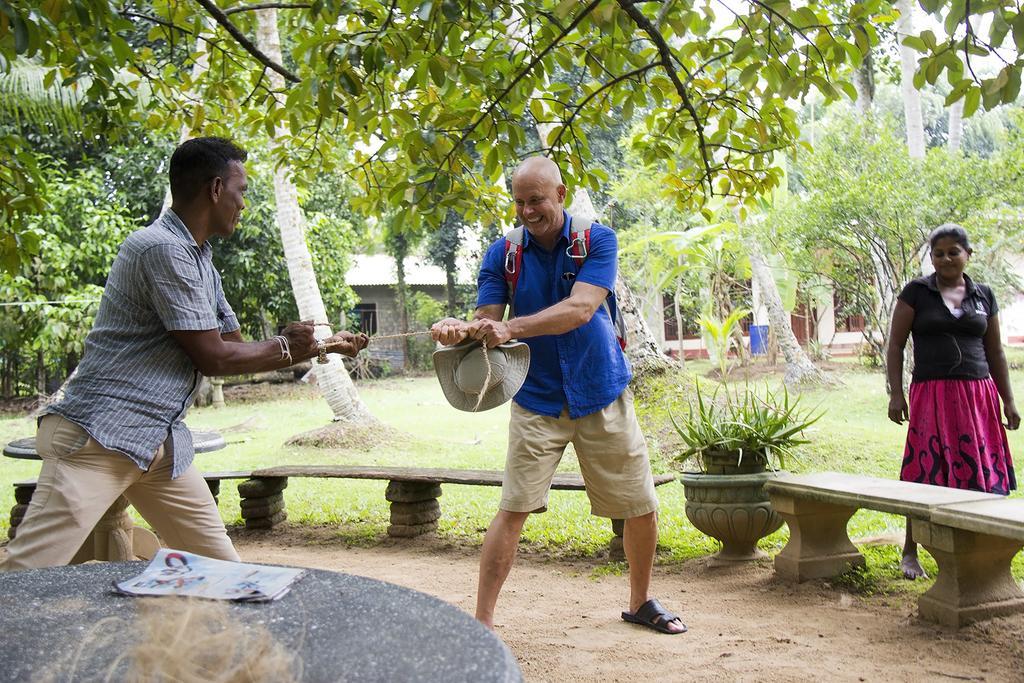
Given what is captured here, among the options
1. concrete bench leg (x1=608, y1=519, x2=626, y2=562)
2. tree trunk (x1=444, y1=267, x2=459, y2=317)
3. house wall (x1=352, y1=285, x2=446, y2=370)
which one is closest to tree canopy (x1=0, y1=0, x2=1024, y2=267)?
concrete bench leg (x1=608, y1=519, x2=626, y2=562)

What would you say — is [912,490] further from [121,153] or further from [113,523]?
[121,153]

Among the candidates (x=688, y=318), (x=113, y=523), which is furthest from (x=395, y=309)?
(x=113, y=523)

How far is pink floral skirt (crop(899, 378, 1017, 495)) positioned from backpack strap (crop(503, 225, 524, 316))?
2.21 m

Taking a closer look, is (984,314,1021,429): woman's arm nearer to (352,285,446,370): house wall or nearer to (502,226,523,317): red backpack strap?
(502,226,523,317): red backpack strap

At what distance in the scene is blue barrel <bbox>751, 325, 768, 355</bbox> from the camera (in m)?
22.1

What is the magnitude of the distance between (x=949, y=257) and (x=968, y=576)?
5.13ft

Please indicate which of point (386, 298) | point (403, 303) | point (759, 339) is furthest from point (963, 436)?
point (386, 298)

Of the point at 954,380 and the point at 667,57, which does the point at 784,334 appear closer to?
the point at 954,380

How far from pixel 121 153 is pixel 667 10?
1544 centimetres

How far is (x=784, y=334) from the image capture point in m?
15.0

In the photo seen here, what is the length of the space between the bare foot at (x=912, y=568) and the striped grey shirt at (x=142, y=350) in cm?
364

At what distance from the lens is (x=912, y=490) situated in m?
4.21

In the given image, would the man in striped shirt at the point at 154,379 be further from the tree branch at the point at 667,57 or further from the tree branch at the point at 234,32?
the tree branch at the point at 667,57

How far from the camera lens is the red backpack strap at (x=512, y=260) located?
3.91 m
